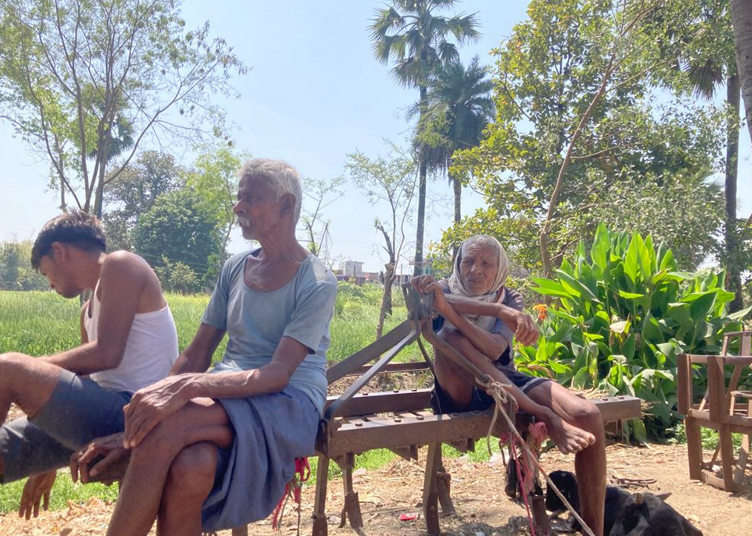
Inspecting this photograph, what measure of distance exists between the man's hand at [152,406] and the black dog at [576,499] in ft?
6.33

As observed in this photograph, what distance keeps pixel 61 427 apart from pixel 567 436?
199cm

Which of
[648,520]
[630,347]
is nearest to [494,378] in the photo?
[648,520]

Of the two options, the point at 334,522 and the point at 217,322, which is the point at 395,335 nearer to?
the point at 217,322

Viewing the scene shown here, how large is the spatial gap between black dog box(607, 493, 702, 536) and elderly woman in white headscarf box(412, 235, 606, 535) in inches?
8.3

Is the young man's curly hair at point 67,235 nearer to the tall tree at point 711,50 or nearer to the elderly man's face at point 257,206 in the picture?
the elderly man's face at point 257,206

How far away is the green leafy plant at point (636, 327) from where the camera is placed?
18.3ft

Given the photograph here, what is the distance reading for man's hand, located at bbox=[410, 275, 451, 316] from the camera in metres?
2.85

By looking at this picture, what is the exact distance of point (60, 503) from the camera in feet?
14.4

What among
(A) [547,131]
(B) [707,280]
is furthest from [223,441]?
(A) [547,131]

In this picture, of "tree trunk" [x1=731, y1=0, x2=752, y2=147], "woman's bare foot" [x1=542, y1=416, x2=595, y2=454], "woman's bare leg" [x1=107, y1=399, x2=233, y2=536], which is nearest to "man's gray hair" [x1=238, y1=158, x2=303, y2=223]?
"woman's bare leg" [x1=107, y1=399, x2=233, y2=536]

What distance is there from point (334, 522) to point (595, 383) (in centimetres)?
295

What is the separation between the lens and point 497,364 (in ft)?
10.4

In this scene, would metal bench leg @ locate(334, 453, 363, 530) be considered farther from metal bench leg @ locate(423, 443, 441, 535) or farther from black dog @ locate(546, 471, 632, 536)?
black dog @ locate(546, 471, 632, 536)

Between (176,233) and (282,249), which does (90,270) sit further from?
(176,233)
